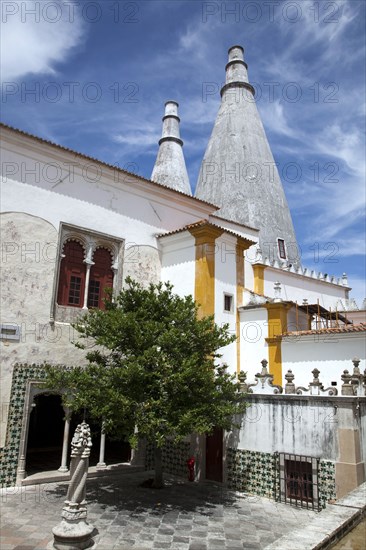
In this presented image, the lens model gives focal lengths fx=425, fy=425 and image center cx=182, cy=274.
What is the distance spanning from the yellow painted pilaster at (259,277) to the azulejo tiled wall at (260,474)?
336 inches

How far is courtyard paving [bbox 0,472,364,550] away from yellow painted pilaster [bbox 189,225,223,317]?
18.8 feet

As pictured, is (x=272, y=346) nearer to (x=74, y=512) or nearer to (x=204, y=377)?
(x=204, y=377)

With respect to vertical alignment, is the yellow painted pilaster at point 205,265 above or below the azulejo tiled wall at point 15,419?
above

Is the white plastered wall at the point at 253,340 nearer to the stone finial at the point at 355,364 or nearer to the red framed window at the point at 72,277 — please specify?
the stone finial at the point at 355,364

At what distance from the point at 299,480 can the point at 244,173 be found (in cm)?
1963

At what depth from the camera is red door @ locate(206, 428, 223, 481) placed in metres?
12.7

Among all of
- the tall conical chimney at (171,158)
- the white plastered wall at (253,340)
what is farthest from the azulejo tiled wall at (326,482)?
the tall conical chimney at (171,158)

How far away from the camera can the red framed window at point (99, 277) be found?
47.1ft

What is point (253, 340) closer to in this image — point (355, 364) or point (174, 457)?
point (355, 364)

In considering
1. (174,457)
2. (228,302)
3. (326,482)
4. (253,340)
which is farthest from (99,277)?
(326,482)

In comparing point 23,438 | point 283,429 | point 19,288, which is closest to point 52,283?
point 19,288

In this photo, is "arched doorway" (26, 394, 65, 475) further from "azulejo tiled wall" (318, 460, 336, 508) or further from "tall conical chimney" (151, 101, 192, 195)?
"tall conical chimney" (151, 101, 192, 195)

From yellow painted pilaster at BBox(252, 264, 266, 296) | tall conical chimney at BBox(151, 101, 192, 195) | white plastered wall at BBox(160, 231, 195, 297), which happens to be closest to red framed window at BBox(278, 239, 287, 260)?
yellow painted pilaster at BBox(252, 264, 266, 296)

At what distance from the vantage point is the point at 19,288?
1228 centimetres
